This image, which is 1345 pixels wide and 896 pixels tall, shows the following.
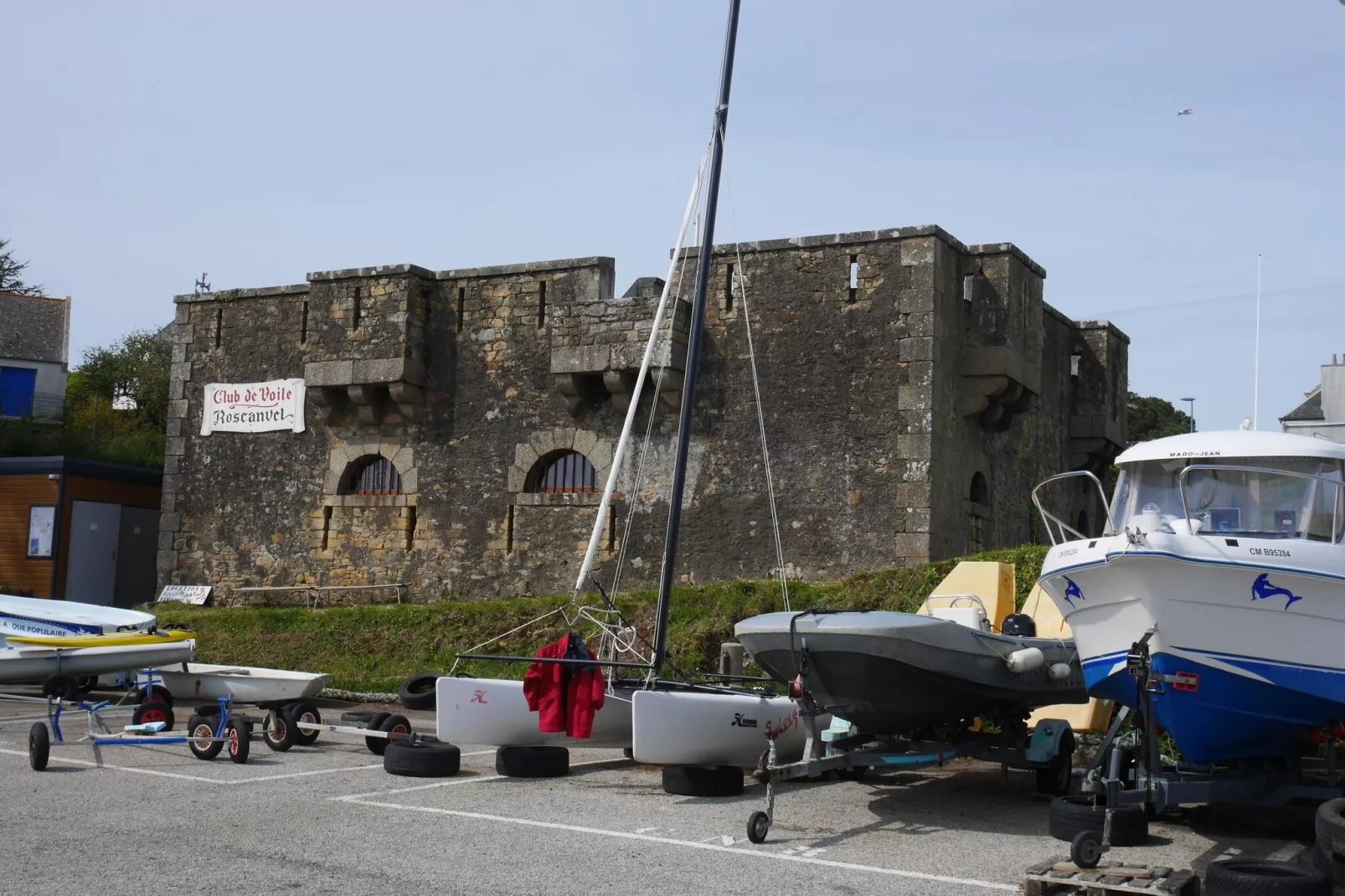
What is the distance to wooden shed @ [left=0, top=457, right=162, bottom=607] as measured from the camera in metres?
20.6

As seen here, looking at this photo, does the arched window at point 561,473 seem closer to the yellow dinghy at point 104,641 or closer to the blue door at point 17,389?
the yellow dinghy at point 104,641

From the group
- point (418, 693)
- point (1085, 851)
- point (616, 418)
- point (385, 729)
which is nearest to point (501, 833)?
point (1085, 851)

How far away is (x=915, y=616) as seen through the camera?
8227mm

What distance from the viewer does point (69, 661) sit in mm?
12203

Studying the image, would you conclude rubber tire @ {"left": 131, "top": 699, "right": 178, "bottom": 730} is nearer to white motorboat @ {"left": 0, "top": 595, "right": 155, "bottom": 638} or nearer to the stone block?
white motorboat @ {"left": 0, "top": 595, "right": 155, "bottom": 638}

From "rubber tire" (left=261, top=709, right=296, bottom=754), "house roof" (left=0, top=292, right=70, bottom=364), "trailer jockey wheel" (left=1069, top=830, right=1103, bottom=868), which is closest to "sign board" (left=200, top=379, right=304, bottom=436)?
"rubber tire" (left=261, top=709, right=296, bottom=754)

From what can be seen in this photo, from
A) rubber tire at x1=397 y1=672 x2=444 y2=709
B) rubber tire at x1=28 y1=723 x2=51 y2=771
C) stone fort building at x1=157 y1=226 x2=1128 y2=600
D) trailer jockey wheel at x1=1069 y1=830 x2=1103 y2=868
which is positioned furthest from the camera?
stone fort building at x1=157 y1=226 x2=1128 y2=600

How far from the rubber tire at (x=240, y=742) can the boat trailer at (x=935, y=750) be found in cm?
368

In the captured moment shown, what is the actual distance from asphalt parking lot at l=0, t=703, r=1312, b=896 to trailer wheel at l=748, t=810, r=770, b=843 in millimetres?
102

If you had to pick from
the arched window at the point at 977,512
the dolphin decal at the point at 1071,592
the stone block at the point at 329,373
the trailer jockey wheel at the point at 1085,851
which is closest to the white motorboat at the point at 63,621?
the stone block at the point at 329,373

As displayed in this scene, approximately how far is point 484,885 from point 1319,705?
15.2 ft

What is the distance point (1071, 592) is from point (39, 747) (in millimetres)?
6711

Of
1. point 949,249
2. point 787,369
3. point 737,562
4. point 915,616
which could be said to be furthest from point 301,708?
point 949,249

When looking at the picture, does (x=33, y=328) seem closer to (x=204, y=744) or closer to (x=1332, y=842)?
(x=204, y=744)
